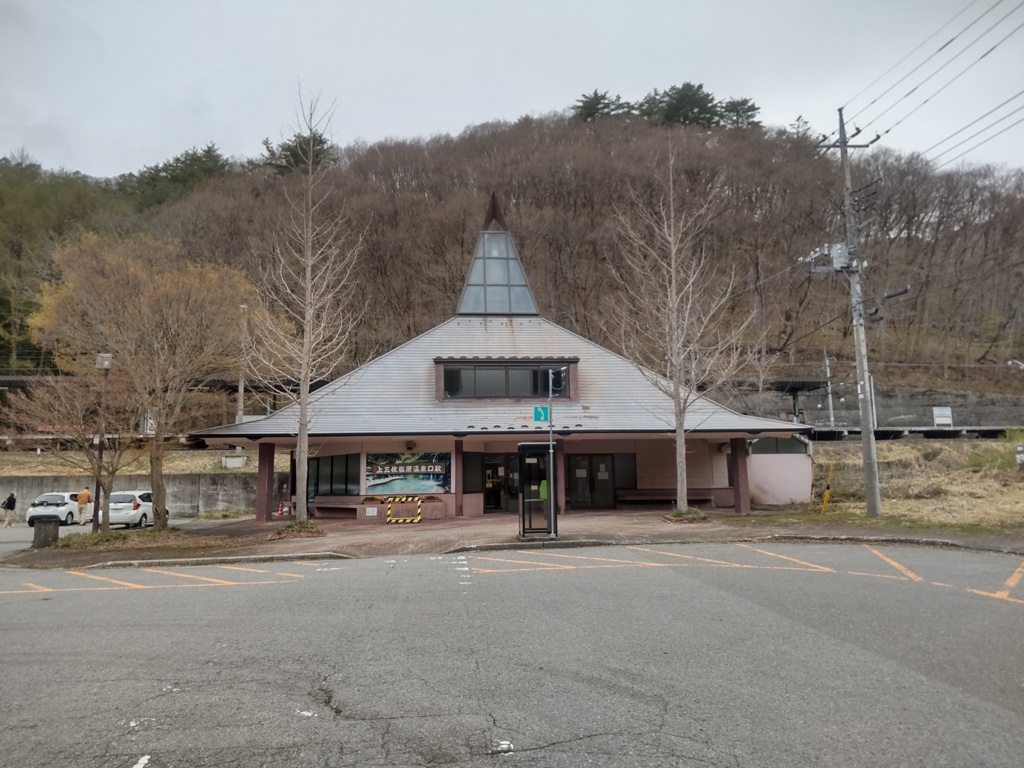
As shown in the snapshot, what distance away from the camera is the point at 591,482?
2703 centimetres

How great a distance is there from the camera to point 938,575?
10852 mm

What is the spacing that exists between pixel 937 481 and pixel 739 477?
8.24 m

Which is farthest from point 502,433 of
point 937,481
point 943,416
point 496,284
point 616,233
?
point 943,416

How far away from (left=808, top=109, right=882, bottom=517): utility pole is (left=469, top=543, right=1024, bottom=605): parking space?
4.65 m

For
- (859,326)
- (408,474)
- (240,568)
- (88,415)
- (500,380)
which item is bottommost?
(240,568)

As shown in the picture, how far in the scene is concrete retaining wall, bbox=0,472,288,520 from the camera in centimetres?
3359

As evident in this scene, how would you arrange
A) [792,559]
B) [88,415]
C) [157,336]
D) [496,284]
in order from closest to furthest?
[792,559] → [88,415] → [157,336] → [496,284]

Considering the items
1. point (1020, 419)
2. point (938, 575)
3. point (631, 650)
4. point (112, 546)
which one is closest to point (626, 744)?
point (631, 650)

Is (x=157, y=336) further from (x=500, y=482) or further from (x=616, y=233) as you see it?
(x=616, y=233)

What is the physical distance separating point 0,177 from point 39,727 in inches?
2613

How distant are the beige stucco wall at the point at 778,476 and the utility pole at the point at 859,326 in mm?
8352

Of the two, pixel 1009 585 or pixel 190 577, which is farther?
pixel 190 577

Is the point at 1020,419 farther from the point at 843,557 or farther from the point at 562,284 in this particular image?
the point at 843,557

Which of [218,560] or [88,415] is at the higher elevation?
[88,415]
